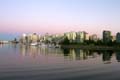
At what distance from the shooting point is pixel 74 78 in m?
29.7

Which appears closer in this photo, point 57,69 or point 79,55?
point 57,69

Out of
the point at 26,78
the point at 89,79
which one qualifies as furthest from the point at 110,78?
the point at 26,78

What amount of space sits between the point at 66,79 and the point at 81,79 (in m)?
1.72

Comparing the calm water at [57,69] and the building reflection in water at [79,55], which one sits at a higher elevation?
the calm water at [57,69]

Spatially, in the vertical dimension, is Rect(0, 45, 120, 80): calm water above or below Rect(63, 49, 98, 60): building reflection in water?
above

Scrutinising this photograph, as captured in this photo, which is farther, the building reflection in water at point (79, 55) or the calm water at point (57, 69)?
the building reflection in water at point (79, 55)

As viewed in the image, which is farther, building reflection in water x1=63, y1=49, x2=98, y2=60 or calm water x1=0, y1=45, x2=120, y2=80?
building reflection in water x1=63, y1=49, x2=98, y2=60

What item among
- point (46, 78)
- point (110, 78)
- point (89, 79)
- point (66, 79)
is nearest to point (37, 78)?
point (46, 78)

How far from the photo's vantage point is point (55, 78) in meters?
29.3

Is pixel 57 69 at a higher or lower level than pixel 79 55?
higher

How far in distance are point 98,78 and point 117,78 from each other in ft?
7.55

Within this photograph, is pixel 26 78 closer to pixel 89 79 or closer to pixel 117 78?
pixel 89 79

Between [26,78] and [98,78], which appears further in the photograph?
[98,78]

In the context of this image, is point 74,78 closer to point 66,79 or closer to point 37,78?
point 66,79
